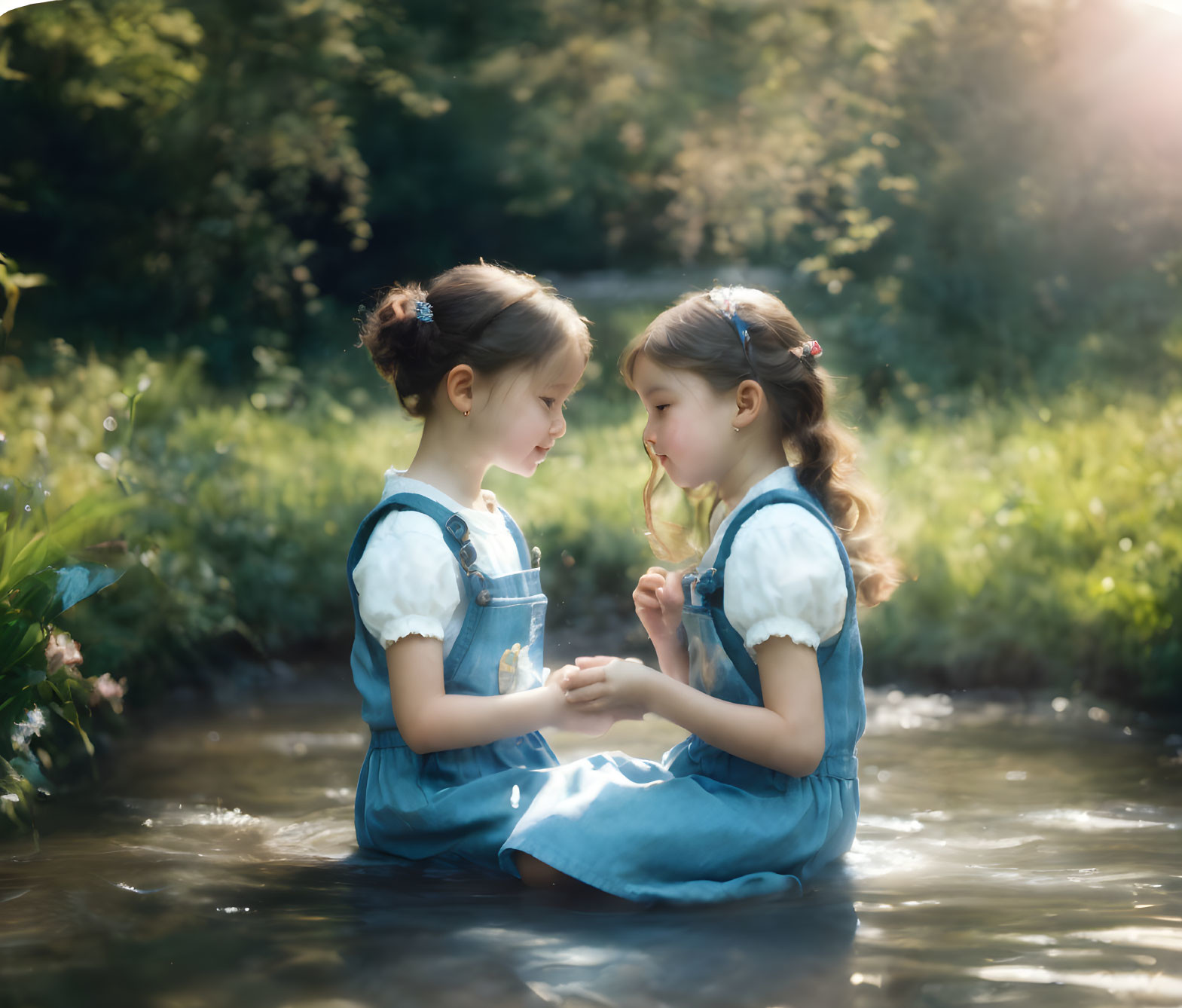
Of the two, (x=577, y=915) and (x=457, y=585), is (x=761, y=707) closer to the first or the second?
(x=577, y=915)

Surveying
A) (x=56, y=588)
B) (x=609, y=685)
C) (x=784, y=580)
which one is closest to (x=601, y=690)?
(x=609, y=685)

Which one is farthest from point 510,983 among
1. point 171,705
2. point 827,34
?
point 827,34

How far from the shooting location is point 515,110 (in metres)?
14.9

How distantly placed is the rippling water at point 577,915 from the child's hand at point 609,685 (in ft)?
1.22

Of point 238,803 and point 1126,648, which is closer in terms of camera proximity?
point 238,803

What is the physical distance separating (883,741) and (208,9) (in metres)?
8.08

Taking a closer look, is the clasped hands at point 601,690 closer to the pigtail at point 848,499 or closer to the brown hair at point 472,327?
the pigtail at point 848,499

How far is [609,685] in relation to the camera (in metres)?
2.37

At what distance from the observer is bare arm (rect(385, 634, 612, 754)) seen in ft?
7.90

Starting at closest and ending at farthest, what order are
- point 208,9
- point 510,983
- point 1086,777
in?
point 510,983 < point 1086,777 < point 208,9

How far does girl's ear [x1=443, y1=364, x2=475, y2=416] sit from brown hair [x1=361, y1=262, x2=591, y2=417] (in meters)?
0.02

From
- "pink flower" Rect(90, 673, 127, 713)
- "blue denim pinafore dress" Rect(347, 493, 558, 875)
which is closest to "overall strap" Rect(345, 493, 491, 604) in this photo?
"blue denim pinafore dress" Rect(347, 493, 558, 875)

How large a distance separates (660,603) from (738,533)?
0.33 m

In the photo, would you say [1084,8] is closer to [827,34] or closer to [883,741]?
[827,34]
